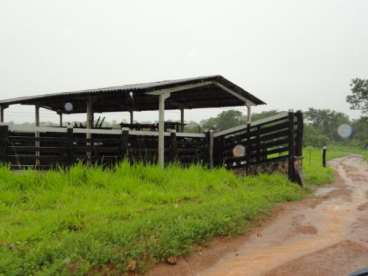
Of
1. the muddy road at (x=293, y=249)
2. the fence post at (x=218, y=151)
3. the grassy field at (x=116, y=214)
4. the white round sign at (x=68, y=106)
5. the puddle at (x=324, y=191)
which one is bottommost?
the puddle at (x=324, y=191)

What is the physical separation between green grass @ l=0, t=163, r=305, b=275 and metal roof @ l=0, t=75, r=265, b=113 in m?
2.91

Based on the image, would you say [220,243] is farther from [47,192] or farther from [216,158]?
[216,158]

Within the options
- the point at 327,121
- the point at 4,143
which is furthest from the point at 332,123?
the point at 4,143

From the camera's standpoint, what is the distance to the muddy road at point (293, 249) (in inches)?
153

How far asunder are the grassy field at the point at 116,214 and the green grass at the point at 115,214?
0.01 m

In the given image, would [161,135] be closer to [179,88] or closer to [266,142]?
[179,88]

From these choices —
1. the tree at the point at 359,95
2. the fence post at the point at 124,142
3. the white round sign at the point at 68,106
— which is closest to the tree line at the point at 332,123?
the tree at the point at 359,95

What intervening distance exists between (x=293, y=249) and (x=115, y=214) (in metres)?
2.68

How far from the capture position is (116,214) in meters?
5.27

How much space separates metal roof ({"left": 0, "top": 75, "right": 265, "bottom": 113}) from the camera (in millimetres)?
10377

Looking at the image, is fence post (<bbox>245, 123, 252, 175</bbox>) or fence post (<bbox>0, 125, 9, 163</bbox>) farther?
fence post (<bbox>245, 123, 252, 175</bbox>)

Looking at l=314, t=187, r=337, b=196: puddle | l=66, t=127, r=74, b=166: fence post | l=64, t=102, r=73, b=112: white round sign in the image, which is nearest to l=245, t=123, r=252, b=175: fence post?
l=314, t=187, r=337, b=196: puddle

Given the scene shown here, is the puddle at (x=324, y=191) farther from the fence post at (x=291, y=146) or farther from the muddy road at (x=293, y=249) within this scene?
the muddy road at (x=293, y=249)

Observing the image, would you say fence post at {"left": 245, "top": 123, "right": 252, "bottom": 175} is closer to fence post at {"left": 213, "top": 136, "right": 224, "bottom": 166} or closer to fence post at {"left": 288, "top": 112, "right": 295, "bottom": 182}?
fence post at {"left": 213, "top": 136, "right": 224, "bottom": 166}
